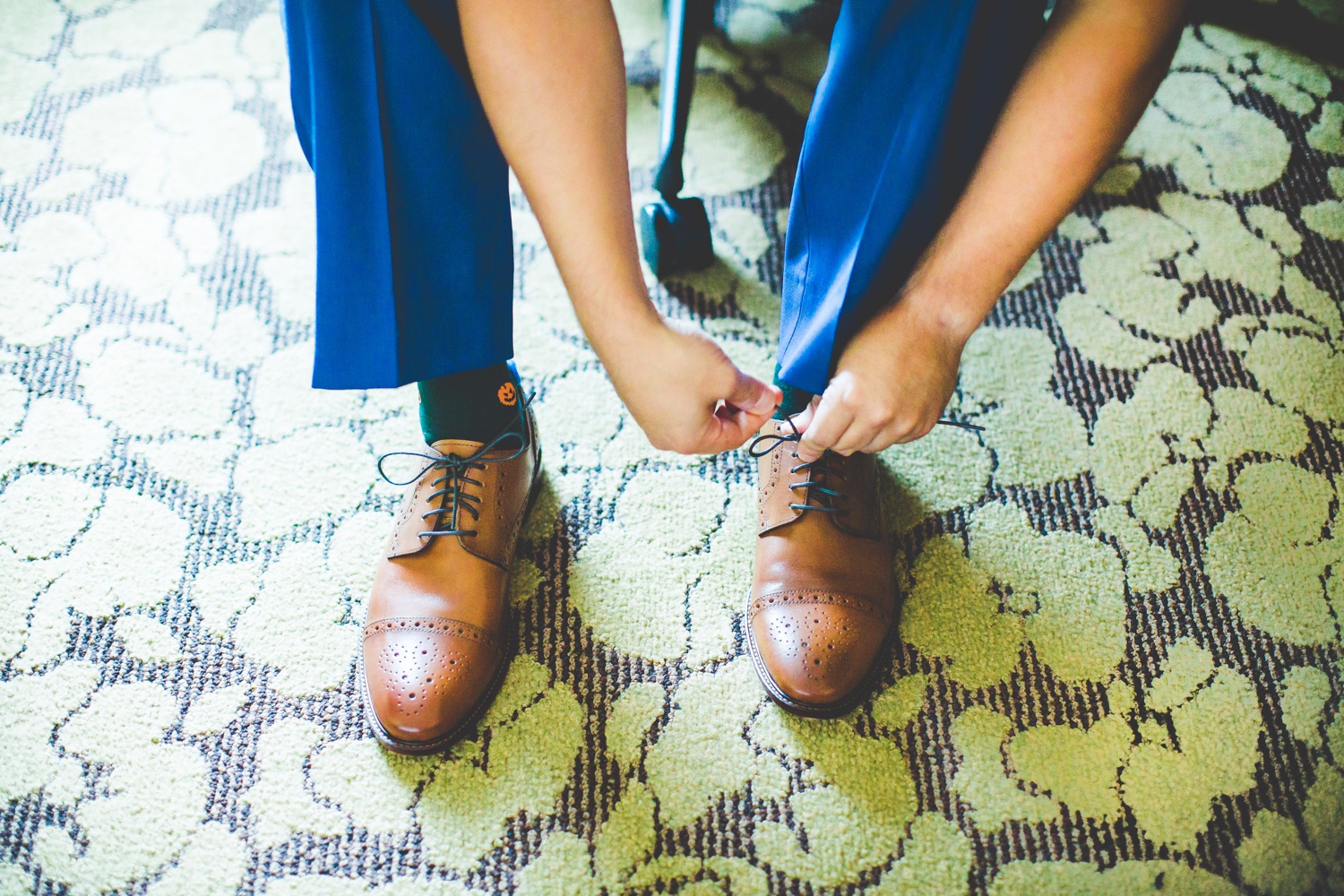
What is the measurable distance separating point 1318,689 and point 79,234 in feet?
4.41

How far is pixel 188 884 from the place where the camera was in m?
0.59

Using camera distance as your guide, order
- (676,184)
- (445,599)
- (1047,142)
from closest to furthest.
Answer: (1047,142)
(445,599)
(676,184)

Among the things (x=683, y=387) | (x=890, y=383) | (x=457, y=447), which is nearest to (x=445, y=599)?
(x=457, y=447)

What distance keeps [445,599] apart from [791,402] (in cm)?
35

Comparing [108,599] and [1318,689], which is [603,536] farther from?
[1318,689]

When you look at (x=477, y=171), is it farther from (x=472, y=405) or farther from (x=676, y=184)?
(x=676, y=184)

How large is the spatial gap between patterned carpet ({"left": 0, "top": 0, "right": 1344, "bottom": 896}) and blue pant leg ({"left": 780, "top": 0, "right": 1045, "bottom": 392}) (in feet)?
0.74

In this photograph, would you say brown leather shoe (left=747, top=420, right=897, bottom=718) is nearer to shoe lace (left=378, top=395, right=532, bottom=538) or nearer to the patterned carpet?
the patterned carpet

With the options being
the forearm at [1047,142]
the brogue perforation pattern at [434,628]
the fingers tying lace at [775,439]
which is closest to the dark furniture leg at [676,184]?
the fingers tying lace at [775,439]

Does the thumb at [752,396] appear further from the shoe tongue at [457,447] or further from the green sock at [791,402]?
the shoe tongue at [457,447]

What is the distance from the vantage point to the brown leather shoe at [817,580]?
65 centimetres

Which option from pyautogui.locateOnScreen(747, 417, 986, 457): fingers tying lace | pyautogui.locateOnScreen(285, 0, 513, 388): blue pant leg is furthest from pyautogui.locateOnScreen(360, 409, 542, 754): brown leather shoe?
pyautogui.locateOnScreen(747, 417, 986, 457): fingers tying lace

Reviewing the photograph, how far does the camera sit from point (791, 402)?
74 centimetres

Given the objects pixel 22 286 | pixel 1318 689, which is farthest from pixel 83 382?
pixel 1318 689
